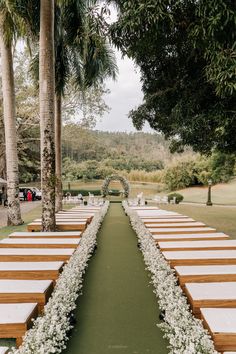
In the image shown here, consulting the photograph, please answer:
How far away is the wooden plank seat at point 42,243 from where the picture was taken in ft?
19.2

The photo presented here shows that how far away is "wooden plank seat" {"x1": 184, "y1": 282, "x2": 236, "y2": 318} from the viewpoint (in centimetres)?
315

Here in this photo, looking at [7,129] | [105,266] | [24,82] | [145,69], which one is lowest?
[105,266]

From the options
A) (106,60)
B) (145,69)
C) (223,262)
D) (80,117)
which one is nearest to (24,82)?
(80,117)

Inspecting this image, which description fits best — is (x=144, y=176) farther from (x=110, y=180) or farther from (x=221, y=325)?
(x=221, y=325)

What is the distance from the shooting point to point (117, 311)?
384 cm

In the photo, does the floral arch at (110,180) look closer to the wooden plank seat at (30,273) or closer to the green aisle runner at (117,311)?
the green aisle runner at (117,311)

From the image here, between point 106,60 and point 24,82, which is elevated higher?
point 24,82

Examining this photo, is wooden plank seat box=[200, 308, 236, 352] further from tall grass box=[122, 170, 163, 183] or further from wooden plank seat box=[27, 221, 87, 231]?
tall grass box=[122, 170, 163, 183]

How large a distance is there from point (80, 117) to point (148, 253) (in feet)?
59.9

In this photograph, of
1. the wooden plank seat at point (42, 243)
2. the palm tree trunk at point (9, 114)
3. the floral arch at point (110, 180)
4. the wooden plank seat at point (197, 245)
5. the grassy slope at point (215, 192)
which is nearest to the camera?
the wooden plank seat at point (197, 245)

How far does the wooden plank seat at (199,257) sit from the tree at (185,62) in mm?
2637

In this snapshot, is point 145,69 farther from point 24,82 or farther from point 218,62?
point 24,82

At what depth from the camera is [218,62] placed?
4.65 meters

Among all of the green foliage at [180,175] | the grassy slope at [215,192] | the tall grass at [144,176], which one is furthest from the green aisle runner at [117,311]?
the tall grass at [144,176]
